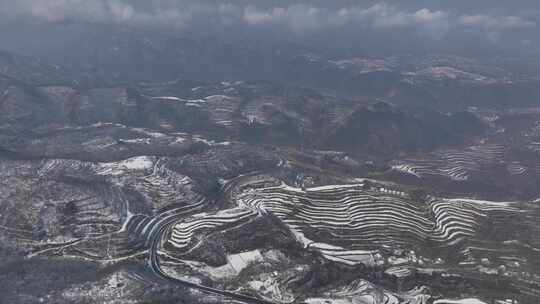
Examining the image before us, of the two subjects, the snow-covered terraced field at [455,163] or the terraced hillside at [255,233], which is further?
the snow-covered terraced field at [455,163]

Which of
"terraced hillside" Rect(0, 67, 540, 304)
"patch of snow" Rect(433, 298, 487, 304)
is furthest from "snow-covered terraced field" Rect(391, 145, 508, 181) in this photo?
"patch of snow" Rect(433, 298, 487, 304)

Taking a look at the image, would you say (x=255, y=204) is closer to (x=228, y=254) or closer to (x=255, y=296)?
(x=228, y=254)

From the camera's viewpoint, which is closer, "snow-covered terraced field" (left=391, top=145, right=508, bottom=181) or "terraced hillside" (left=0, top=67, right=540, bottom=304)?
"terraced hillside" (left=0, top=67, right=540, bottom=304)

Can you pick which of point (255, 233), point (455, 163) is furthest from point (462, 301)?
point (455, 163)

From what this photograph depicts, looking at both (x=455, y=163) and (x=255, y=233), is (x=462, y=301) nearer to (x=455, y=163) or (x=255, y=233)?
(x=255, y=233)

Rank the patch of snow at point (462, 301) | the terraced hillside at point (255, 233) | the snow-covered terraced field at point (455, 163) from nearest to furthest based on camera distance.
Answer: the patch of snow at point (462, 301), the terraced hillside at point (255, 233), the snow-covered terraced field at point (455, 163)

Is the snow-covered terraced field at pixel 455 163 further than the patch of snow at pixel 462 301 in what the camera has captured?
Yes

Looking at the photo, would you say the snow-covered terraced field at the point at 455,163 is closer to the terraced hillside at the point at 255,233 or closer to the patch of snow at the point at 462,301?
the terraced hillside at the point at 255,233

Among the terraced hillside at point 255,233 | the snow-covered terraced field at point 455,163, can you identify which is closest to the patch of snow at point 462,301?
the terraced hillside at point 255,233

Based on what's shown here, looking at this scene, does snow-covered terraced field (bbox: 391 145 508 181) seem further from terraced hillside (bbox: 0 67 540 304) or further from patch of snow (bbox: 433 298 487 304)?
patch of snow (bbox: 433 298 487 304)

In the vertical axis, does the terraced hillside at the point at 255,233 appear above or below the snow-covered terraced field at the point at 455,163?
above

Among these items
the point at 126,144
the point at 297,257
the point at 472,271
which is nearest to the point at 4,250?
the point at 297,257

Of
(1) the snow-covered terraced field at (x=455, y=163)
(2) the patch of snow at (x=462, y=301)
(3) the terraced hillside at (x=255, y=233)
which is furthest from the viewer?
(1) the snow-covered terraced field at (x=455, y=163)

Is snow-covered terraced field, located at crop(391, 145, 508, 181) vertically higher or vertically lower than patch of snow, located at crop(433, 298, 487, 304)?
lower
